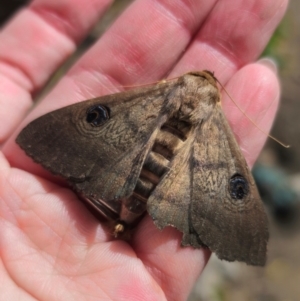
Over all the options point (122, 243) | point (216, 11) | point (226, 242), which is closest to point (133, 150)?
point (122, 243)

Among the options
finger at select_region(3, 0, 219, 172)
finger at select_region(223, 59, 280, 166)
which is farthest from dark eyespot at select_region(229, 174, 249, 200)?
finger at select_region(3, 0, 219, 172)

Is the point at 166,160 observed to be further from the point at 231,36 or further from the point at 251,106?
the point at 231,36

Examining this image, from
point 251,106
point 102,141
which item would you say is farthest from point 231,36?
A: point 102,141

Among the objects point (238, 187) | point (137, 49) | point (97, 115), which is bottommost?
point (97, 115)

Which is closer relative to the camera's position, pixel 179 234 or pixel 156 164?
pixel 156 164

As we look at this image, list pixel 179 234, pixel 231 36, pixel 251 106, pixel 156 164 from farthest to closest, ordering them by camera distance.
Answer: pixel 231 36 → pixel 251 106 → pixel 179 234 → pixel 156 164

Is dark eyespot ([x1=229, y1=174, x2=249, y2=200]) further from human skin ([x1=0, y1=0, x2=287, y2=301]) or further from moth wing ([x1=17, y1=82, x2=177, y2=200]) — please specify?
moth wing ([x1=17, y1=82, x2=177, y2=200])
